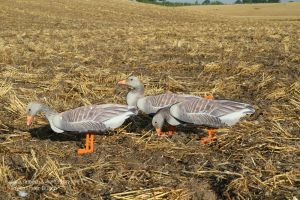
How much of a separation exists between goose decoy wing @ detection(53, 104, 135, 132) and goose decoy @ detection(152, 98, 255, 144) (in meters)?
0.66

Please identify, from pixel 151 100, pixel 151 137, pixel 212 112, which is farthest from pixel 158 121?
pixel 212 112

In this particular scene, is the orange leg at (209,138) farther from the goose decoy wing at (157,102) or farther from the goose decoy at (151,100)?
the goose decoy wing at (157,102)

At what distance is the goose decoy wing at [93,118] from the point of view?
6.32 m

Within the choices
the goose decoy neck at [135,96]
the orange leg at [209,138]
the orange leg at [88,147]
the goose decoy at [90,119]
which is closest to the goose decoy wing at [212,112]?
the orange leg at [209,138]

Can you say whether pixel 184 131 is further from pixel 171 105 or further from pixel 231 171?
pixel 231 171

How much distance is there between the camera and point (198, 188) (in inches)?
202

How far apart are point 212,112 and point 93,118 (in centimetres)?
181

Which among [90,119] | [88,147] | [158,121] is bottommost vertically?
[88,147]

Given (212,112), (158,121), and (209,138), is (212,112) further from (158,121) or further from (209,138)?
(158,121)

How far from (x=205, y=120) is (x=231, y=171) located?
1.24m

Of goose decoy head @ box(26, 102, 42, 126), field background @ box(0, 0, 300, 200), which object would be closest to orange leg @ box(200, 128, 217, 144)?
field background @ box(0, 0, 300, 200)

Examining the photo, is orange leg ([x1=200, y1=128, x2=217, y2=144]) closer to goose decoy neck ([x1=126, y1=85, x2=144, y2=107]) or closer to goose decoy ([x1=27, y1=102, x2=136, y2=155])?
goose decoy ([x1=27, y1=102, x2=136, y2=155])

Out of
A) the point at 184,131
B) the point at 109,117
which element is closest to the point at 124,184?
the point at 109,117

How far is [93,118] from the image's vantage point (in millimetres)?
6332
